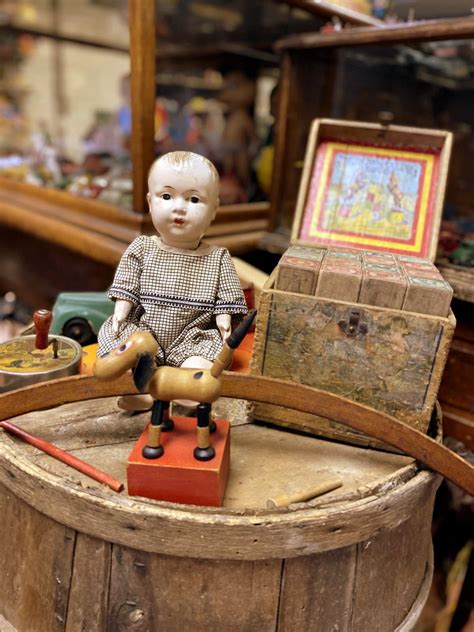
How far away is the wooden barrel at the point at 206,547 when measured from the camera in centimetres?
80

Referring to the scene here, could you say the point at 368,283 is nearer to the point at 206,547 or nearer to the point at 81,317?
the point at 206,547

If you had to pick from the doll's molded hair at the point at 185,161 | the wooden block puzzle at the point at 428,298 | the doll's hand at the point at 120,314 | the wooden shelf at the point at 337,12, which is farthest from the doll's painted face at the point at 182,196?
the wooden shelf at the point at 337,12

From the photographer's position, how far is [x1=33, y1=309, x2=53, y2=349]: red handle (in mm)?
1087

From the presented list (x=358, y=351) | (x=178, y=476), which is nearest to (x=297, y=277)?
(x=358, y=351)

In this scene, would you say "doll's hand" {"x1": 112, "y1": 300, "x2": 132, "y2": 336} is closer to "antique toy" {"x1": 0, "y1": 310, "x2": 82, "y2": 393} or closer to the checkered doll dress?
the checkered doll dress

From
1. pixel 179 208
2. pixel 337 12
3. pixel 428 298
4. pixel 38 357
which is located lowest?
pixel 38 357

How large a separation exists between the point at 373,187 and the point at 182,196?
2.54ft

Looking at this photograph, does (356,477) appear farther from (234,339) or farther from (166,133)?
(166,133)

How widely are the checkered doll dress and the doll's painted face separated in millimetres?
64

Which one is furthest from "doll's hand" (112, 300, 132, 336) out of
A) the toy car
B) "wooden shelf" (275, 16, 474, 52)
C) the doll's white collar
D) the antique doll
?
"wooden shelf" (275, 16, 474, 52)

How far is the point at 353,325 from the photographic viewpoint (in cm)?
98

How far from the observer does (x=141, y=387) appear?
0.78 metres

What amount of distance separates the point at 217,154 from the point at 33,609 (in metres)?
1.95

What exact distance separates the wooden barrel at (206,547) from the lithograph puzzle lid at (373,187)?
2.36 feet
